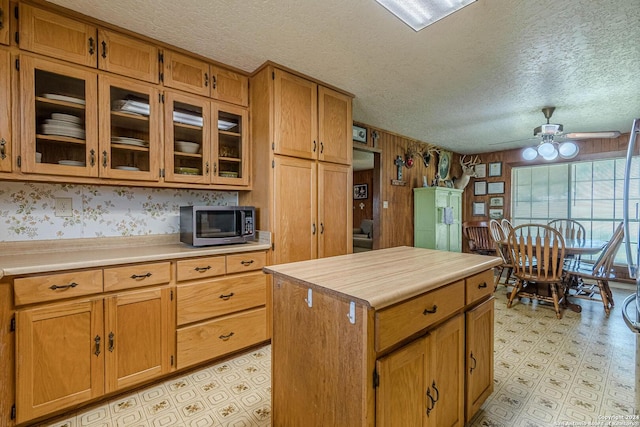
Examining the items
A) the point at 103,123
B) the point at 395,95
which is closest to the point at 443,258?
the point at 395,95

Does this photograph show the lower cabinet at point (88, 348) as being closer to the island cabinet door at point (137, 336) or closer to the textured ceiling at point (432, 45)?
the island cabinet door at point (137, 336)

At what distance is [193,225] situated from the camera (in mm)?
2191

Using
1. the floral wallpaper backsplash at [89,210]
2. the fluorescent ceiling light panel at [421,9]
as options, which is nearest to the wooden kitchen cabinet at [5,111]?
the floral wallpaper backsplash at [89,210]

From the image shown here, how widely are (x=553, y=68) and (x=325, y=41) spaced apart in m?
2.03

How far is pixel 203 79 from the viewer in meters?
2.37

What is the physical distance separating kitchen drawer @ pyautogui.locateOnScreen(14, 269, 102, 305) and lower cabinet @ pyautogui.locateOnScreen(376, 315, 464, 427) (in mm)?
1705

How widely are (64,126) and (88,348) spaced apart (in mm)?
1405

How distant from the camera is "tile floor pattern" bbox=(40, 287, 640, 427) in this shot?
1617mm

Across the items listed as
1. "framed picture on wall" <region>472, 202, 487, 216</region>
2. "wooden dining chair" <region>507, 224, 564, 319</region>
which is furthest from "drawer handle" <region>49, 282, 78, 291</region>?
"framed picture on wall" <region>472, 202, 487, 216</region>

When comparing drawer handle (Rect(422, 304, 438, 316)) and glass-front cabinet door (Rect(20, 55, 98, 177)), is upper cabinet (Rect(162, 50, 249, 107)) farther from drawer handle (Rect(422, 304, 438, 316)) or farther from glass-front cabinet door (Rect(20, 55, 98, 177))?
drawer handle (Rect(422, 304, 438, 316))

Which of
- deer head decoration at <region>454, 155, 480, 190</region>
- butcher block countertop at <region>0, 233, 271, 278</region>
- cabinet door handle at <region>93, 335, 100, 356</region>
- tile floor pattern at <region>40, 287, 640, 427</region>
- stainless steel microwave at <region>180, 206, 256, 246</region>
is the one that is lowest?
tile floor pattern at <region>40, 287, 640, 427</region>

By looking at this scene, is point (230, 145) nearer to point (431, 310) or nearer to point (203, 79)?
point (203, 79)

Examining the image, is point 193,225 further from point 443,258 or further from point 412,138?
point 412,138

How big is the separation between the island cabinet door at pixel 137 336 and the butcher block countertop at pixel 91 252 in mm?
241
